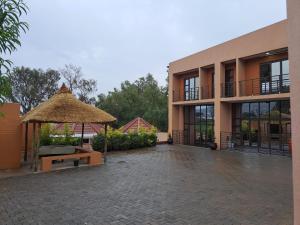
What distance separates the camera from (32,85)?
38.3 metres

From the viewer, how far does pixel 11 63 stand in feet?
8.65

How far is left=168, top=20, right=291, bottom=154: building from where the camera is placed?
15945mm

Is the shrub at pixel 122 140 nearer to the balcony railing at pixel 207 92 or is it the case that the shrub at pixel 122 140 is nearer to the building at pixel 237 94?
the building at pixel 237 94

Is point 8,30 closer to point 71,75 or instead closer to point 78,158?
point 78,158

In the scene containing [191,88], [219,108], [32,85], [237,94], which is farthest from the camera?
[32,85]

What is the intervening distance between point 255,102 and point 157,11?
8785mm

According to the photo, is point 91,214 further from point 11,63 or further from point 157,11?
point 157,11

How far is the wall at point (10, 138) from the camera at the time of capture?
11.8 metres

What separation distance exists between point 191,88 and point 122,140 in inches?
309

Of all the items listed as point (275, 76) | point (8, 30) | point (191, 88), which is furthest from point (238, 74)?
point (8, 30)

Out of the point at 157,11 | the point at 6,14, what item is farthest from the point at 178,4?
the point at 6,14

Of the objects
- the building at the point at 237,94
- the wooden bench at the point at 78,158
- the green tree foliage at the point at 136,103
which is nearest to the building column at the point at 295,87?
the wooden bench at the point at 78,158

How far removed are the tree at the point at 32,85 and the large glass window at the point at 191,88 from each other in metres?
24.4

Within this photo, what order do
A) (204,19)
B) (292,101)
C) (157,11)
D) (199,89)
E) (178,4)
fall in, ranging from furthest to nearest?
(199,89) < (204,19) < (157,11) < (178,4) < (292,101)
